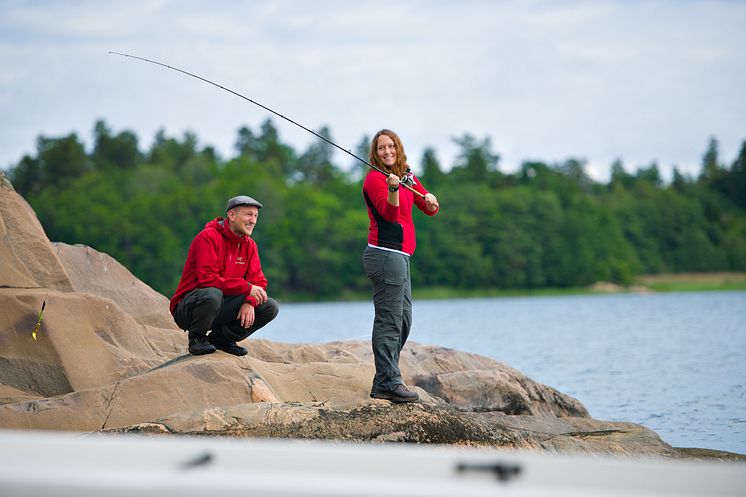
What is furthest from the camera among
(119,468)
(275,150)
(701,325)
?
(275,150)

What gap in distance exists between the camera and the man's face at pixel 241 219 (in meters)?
6.49

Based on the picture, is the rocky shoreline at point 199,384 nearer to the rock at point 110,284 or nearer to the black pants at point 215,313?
the rock at point 110,284

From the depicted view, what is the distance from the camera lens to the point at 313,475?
2688 mm

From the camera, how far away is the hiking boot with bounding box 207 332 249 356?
22.6 feet

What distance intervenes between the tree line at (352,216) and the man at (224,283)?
161ft

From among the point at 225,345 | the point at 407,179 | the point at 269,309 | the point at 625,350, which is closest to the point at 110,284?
the point at 225,345

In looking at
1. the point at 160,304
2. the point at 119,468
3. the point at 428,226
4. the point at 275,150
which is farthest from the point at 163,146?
the point at 119,468

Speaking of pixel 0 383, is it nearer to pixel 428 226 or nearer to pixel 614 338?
A: pixel 614 338

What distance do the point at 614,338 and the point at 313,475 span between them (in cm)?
2430

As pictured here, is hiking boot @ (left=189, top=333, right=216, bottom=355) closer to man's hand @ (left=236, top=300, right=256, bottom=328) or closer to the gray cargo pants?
man's hand @ (left=236, top=300, right=256, bottom=328)

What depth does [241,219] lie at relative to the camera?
6488 millimetres

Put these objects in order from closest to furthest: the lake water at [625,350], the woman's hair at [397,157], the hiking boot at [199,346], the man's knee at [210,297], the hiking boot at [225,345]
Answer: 1. the woman's hair at [397,157]
2. the man's knee at [210,297]
3. the hiking boot at [199,346]
4. the hiking boot at [225,345]
5. the lake water at [625,350]

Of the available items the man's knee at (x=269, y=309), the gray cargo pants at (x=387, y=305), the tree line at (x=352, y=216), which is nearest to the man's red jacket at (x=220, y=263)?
the man's knee at (x=269, y=309)

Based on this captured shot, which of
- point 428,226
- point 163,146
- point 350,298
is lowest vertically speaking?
point 350,298
